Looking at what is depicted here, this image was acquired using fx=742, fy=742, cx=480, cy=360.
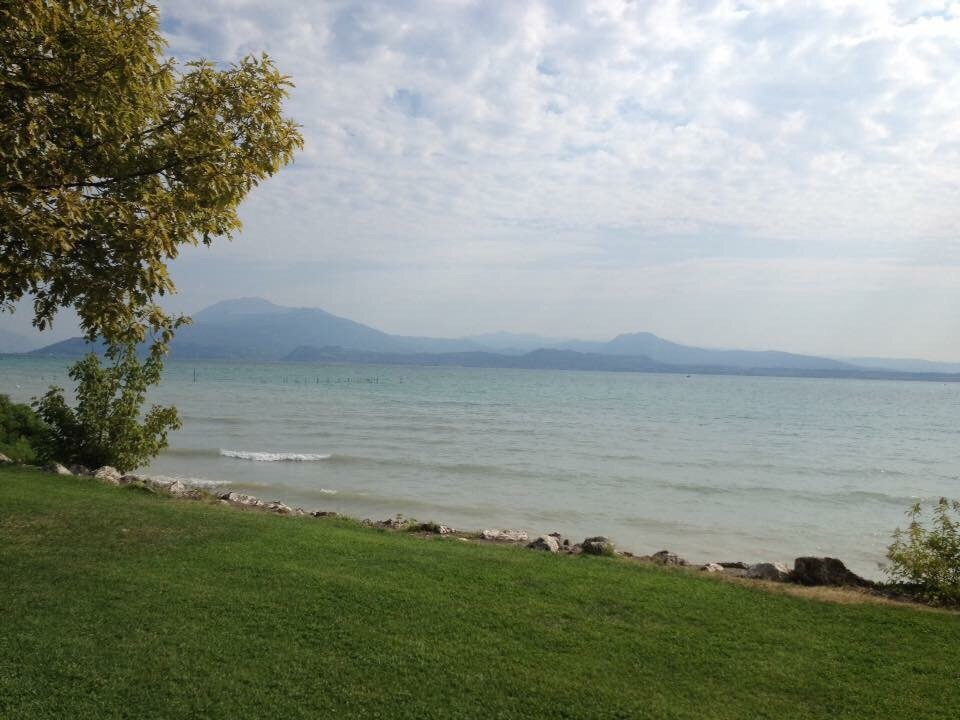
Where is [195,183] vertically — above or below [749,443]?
above

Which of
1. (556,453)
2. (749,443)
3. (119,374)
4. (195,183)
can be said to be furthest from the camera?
(749,443)

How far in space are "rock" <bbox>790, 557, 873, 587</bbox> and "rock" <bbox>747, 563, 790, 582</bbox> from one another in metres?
0.13

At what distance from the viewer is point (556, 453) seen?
116ft

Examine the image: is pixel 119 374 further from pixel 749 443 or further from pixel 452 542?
pixel 749 443

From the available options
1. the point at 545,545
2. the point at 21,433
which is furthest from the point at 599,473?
the point at 21,433

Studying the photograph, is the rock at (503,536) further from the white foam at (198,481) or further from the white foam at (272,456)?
the white foam at (272,456)

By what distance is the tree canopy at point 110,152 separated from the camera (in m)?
6.69

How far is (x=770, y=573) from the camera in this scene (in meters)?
11.7

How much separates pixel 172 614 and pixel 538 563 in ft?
17.0

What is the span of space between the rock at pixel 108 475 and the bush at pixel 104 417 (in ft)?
2.19

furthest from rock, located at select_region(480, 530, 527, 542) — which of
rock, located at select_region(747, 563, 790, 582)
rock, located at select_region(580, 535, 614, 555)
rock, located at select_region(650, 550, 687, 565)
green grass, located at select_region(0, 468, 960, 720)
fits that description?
rock, located at select_region(747, 563, 790, 582)

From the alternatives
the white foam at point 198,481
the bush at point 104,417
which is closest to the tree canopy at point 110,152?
the bush at point 104,417

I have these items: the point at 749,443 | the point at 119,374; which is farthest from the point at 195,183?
the point at 749,443

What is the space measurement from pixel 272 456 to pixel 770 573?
2324 centimetres
